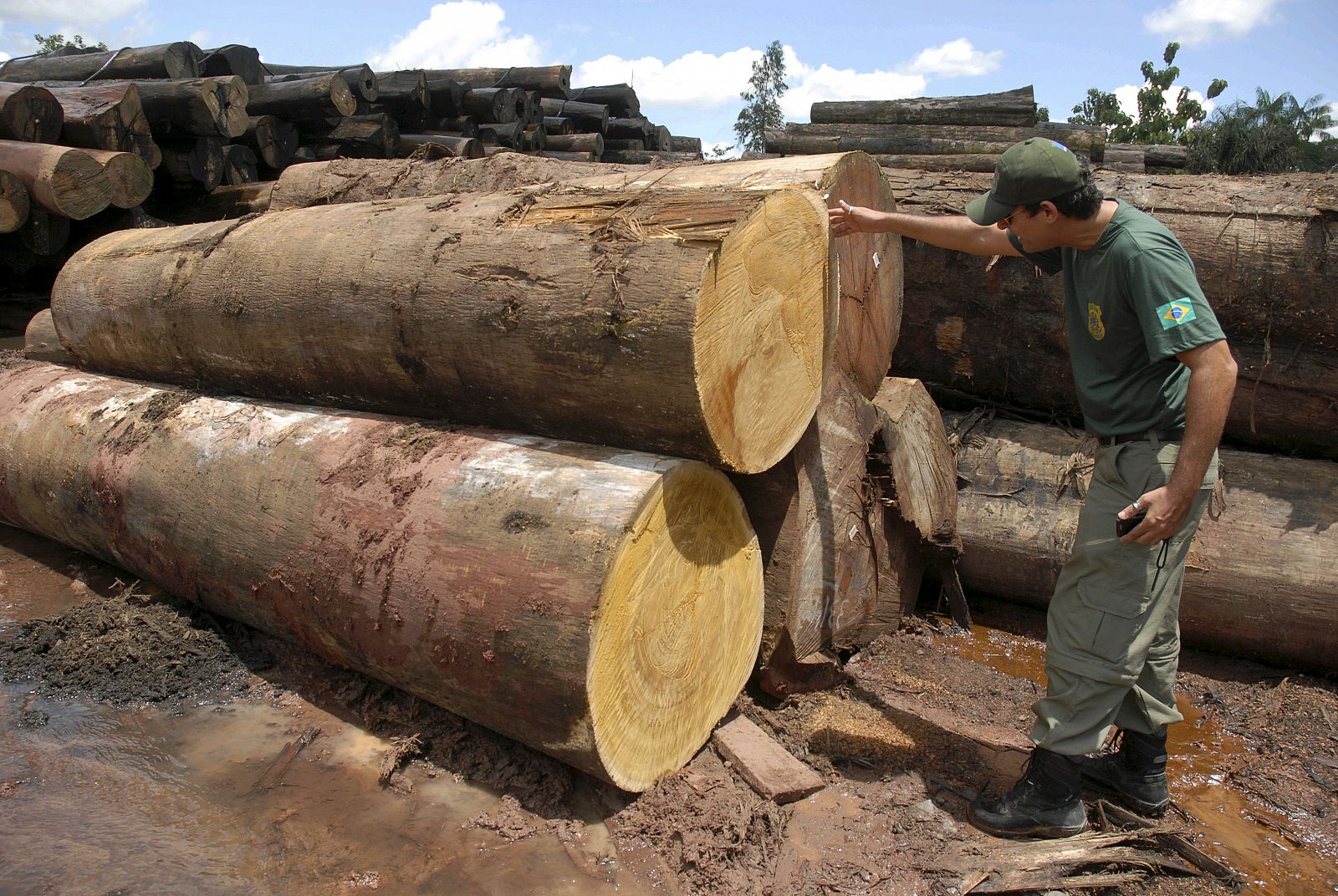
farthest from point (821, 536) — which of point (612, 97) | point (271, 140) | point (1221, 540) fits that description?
point (612, 97)

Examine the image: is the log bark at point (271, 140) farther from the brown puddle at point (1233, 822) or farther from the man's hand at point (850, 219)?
the brown puddle at point (1233, 822)

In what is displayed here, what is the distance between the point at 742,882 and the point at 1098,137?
651cm

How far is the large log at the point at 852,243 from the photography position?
308cm

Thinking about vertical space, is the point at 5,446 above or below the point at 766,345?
below

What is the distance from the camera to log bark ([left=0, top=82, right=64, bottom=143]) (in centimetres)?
649

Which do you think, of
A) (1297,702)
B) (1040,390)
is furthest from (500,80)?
(1297,702)

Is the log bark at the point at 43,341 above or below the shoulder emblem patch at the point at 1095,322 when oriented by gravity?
below

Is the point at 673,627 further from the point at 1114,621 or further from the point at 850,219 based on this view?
the point at 850,219

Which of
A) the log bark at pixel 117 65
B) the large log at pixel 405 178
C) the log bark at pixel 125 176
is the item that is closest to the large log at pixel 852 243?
the large log at pixel 405 178

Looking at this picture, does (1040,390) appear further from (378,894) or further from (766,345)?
(378,894)

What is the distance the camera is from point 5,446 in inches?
170

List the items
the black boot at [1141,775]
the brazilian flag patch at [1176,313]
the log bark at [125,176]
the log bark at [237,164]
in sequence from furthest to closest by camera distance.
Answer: the log bark at [237,164]
the log bark at [125,176]
the black boot at [1141,775]
the brazilian flag patch at [1176,313]

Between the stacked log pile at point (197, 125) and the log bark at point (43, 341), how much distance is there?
1.42m

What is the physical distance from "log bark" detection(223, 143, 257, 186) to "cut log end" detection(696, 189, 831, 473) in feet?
22.9
